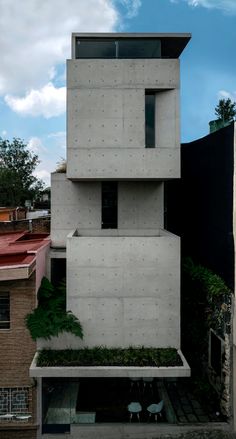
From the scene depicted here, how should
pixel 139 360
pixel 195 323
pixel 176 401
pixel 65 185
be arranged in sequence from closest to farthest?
pixel 139 360
pixel 176 401
pixel 195 323
pixel 65 185

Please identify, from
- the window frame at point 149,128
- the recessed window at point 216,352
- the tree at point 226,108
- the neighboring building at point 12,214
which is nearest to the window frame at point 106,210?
the window frame at point 149,128

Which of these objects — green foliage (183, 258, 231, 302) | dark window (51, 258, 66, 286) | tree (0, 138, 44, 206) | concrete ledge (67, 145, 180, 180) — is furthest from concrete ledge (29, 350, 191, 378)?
tree (0, 138, 44, 206)

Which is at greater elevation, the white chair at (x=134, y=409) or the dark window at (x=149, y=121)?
the dark window at (x=149, y=121)

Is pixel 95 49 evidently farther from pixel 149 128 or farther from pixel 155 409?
pixel 155 409

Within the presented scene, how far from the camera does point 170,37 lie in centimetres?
1716

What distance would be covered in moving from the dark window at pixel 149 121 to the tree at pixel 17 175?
43867mm

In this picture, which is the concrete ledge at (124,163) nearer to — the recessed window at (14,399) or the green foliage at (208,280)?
the green foliage at (208,280)

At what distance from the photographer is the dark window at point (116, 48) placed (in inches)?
663

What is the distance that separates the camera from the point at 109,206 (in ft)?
63.8

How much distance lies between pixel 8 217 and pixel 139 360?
86.9ft

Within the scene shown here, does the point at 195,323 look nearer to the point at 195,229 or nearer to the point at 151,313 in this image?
the point at 151,313

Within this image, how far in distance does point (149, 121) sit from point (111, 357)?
10358 millimetres

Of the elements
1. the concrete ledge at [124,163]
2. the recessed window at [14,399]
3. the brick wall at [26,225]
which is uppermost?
the concrete ledge at [124,163]

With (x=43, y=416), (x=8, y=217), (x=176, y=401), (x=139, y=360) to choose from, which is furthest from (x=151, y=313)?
(x=8, y=217)
